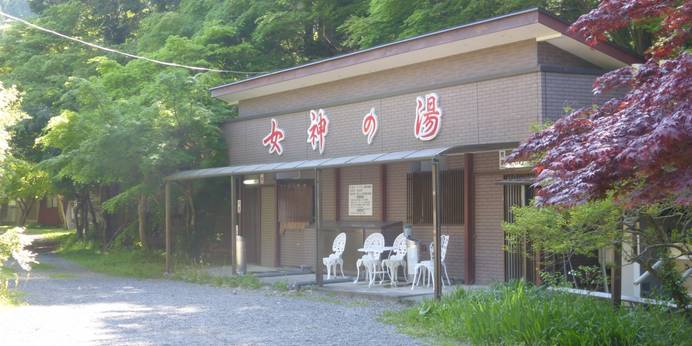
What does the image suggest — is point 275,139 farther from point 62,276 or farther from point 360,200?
point 62,276

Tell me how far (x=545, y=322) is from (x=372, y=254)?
7.40 meters

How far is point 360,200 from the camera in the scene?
18.7 m

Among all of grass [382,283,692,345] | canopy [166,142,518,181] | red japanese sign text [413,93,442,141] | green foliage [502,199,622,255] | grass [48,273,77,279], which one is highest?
red japanese sign text [413,93,442,141]

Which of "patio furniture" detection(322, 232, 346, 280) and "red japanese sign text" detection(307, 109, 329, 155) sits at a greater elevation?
"red japanese sign text" detection(307, 109, 329, 155)

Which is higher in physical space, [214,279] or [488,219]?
[488,219]

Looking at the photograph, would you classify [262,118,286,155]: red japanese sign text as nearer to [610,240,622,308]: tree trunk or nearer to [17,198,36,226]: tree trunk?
[610,240,622,308]: tree trunk

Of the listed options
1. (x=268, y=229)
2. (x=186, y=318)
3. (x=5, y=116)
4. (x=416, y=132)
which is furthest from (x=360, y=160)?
(x=268, y=229)

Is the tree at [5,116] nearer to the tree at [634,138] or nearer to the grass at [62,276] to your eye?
the grass at [62,276]

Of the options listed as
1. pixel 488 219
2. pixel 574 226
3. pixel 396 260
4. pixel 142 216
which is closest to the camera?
pixel 574 226

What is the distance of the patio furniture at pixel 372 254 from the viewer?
1619 cm

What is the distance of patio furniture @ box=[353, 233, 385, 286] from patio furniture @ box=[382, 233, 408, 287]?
0.20 m

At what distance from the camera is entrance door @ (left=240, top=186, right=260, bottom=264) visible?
881 inches

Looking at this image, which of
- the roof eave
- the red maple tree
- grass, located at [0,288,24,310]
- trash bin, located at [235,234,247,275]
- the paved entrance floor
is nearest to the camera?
the red maple tree

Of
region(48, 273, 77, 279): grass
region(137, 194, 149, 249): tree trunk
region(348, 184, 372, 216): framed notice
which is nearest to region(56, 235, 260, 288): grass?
region(137, 194, 149, 249): tree trunk
